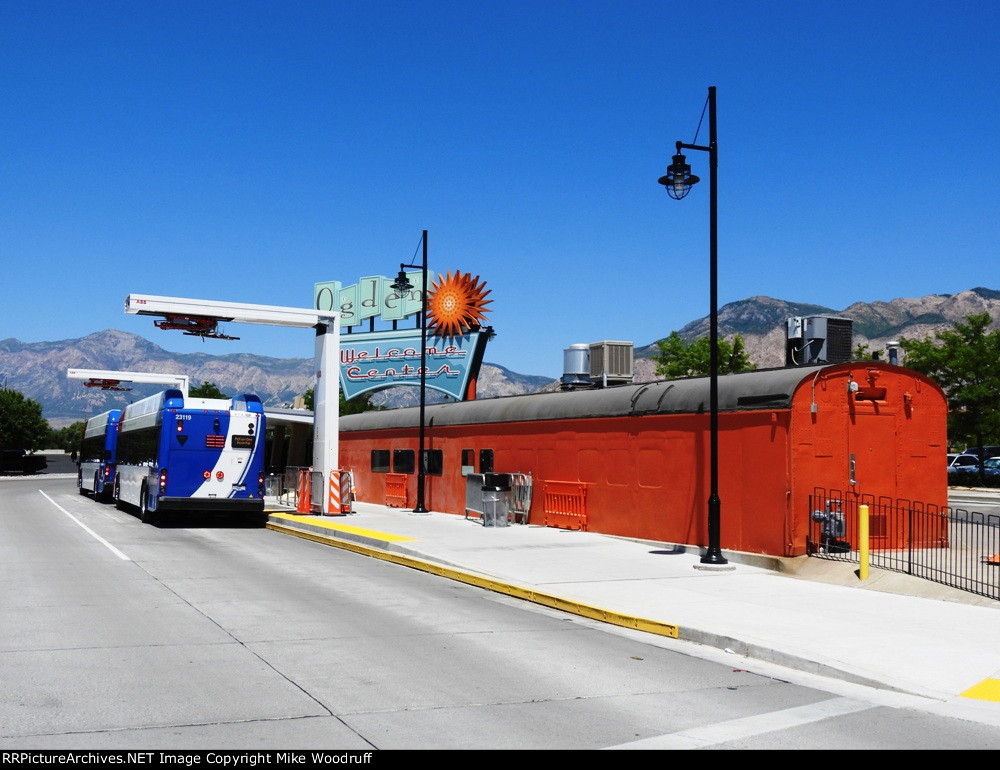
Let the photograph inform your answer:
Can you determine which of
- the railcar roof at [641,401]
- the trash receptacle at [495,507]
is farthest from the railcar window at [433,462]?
the trash receptacle at [495,507]

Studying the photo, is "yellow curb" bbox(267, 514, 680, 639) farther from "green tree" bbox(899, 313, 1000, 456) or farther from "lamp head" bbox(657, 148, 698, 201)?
"green tree" bbox(899, 313, 1000, 456)

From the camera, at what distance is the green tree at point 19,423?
Result: 99.8 meters

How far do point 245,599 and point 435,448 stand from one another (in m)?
17.8

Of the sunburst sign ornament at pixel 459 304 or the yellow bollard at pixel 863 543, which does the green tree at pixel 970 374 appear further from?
the yellow bollard at pixel 863 543

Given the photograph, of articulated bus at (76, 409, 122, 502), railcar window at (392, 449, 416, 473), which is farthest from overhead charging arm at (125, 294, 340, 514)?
articulated bus at (76, 409, 122, 502)

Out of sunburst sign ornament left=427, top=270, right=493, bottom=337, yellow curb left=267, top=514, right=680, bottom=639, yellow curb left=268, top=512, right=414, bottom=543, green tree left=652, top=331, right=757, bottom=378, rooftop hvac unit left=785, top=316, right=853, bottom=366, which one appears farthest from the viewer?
green tree left=652, top=331, right=757, bottom=378

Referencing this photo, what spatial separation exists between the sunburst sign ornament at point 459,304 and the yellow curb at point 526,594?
100 ft

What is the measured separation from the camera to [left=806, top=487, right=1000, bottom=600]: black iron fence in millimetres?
14406

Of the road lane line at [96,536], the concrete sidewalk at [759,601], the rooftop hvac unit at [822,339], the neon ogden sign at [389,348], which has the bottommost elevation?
the road lane line at [96,536]

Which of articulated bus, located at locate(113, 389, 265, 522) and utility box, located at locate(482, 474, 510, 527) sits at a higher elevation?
articulated bus, located at locate(113, 389, 265, 522)

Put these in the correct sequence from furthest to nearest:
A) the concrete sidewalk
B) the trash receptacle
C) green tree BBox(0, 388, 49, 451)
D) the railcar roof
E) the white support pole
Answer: green tree BBox(0, 388, 49, 451) < the white support pole < the trash receptacle < the railcar roof < the concrete sidewalk

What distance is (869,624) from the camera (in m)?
10.6

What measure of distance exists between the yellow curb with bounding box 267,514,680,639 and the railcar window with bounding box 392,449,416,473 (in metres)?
11.2
